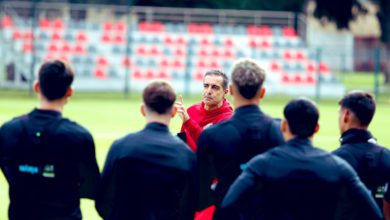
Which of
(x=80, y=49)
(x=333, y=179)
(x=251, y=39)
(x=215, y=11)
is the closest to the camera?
(x=333, y=179)

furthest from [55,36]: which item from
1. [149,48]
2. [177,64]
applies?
[177,64]

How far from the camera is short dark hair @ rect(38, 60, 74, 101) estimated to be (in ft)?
21.9

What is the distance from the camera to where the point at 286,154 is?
634cm

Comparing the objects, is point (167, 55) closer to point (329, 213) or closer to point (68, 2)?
point (68, 2)

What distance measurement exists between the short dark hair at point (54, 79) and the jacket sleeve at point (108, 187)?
22.1 inches

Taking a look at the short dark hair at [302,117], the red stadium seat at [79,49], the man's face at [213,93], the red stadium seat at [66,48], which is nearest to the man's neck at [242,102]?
the short dark hair at [302,117]

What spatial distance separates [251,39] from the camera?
140ft

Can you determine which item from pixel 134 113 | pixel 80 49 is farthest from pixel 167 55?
pixel 134 113

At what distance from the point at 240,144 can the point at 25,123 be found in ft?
5.00

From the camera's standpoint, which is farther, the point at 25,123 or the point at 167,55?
the point at 167,55

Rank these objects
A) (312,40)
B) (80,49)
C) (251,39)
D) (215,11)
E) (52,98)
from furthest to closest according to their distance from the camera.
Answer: (312,40) < (215,11) < (251,39) < (80,49) < (52,98)

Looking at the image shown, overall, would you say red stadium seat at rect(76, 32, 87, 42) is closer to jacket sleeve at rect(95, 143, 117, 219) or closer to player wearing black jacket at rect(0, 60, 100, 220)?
player wearing black jacket at rect(0, 60, 100, 220)

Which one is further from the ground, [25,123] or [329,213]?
[25,123]

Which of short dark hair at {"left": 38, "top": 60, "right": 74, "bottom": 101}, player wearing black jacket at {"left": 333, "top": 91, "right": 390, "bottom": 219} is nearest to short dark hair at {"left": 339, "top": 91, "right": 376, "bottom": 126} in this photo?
player wearing black jacket at {"left": 333, "top": 91, "right": 390, "bottom": 219}
